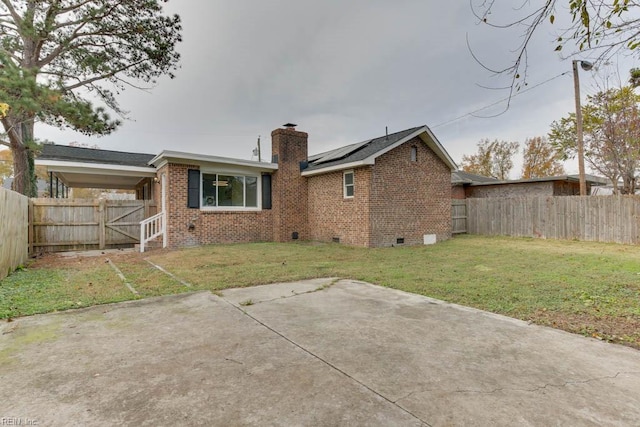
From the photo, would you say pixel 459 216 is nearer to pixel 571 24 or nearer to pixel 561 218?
pixel 561 218

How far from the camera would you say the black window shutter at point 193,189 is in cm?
1120

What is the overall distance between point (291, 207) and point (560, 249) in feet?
31.6

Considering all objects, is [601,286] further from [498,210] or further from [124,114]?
[124,114]

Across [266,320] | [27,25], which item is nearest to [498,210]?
[266,320]

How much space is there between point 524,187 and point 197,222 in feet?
60.6

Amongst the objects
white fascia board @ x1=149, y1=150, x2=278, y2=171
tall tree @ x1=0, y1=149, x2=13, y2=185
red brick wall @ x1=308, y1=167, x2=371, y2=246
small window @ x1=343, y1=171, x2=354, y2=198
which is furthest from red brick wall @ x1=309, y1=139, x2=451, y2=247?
tall tree @ x1=0, y1=149, x2=13, y2=185

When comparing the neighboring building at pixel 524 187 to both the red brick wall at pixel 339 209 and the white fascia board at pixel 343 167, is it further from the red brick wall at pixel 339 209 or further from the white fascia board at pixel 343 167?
the white fascia board at pixel 343 167

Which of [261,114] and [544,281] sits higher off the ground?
[261,114]

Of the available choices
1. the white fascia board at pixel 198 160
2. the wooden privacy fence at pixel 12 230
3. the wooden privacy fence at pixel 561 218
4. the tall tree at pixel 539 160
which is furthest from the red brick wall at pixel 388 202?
the tall tree at pixel 539 160

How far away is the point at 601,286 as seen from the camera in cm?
535

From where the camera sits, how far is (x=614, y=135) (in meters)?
16.0

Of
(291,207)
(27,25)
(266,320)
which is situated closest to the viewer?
(266,320)

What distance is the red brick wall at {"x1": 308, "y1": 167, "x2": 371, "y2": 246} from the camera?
436 inches

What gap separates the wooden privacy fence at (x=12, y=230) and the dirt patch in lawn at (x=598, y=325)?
8902mm
